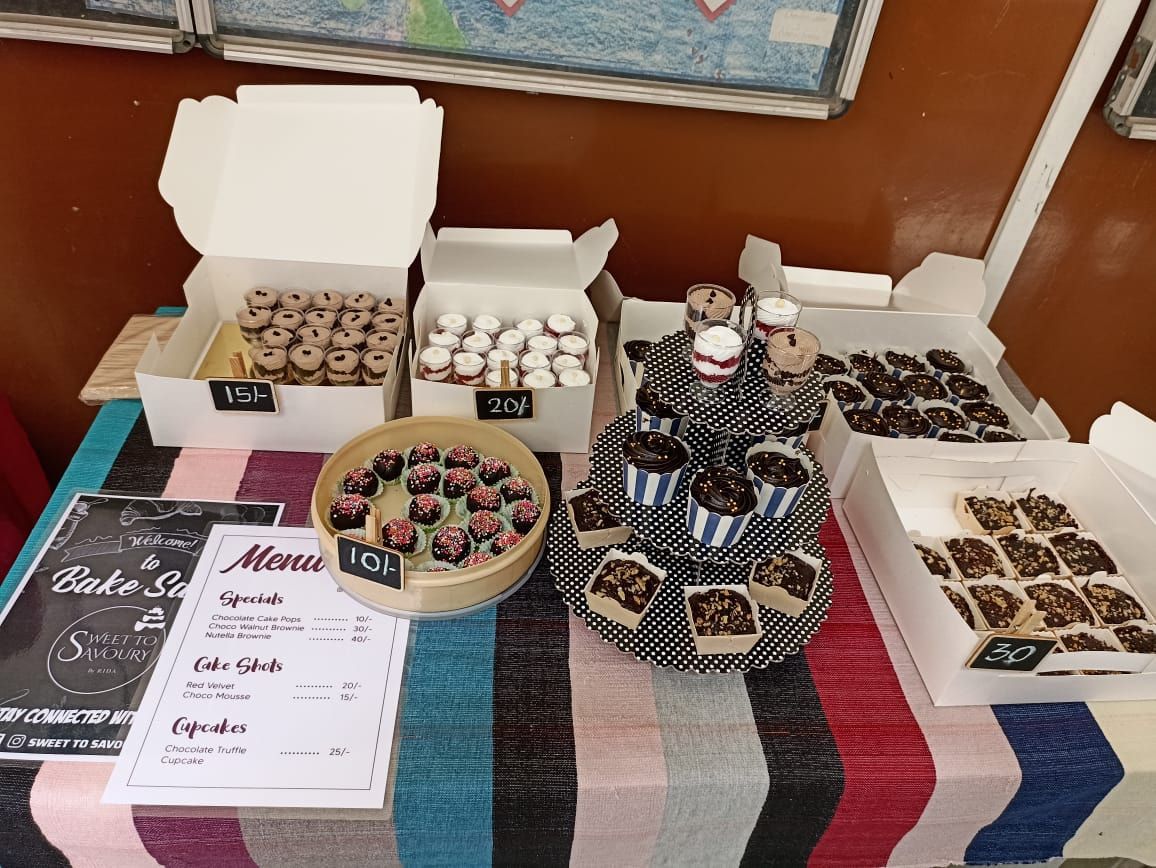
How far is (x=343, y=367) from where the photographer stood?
5.82ft

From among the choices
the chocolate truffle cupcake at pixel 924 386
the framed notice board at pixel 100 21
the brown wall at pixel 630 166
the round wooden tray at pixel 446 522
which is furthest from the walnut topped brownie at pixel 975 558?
the framed notice board at pixel 100 21

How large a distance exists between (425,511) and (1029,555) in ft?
4.10

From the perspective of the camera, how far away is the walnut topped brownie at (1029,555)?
5.30ft

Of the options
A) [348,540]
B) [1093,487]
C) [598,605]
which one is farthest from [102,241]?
[1093,487]

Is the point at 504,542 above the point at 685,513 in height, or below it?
below

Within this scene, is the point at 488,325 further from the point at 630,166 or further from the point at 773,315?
the point at 773,315

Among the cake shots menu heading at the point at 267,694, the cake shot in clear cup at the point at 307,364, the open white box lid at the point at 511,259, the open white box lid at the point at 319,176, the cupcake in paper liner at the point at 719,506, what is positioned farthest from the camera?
the open white box lid at the point at 511,259

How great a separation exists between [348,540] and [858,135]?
5.41 ft

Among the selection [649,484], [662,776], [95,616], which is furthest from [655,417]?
[95,616]

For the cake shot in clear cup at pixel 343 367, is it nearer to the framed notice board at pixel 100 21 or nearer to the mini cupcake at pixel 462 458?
the mini cupcake at pixel 462 458

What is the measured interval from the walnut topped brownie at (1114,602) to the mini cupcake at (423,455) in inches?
53.2

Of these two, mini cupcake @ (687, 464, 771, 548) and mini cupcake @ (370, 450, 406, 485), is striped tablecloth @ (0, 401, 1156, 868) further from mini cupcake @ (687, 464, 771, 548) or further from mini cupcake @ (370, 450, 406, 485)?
mini cupcake @ (370, 450, 406, 485)

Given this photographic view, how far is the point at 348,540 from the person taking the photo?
134cm

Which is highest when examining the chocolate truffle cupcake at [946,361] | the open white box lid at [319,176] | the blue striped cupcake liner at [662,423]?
the open white box lid at [319,176]
